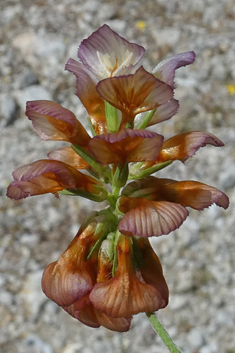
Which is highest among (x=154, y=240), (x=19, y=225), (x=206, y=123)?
(x=206, y=123)

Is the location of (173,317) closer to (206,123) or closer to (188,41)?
(206,123)

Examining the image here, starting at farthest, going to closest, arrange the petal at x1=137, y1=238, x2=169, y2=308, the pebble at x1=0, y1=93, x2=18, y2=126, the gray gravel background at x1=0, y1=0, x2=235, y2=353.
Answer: the pebble at x1=0, y1=93, x2=18, y2=126 < the gray gravel background at x1=0, y1=0, x2=235, y2=353 < the petal at x1=137, y1=238, x2=169, y2=308

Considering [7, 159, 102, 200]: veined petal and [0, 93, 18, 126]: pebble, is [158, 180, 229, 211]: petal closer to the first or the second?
[7, 159, 102, 200]: veined petal

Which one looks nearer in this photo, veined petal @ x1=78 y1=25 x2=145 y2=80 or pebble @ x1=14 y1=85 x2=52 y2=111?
veined petal @ x1=78 y1=25 x2=145 y2=80

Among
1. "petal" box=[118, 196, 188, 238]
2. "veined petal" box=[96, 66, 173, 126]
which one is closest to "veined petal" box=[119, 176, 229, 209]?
"petal" box=[118, 196, 188, 238]

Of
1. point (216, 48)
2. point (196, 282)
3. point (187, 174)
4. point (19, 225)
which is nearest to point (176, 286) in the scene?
point (196, 282)

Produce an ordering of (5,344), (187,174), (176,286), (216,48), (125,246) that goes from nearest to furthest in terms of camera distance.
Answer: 1. (125,246)
2. (5,344)
3. (176,286)
4. (187,174)
5. (216,48)

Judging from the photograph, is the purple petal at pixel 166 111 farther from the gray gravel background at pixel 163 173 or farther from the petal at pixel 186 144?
the gray gravel background at pixel 163 173
